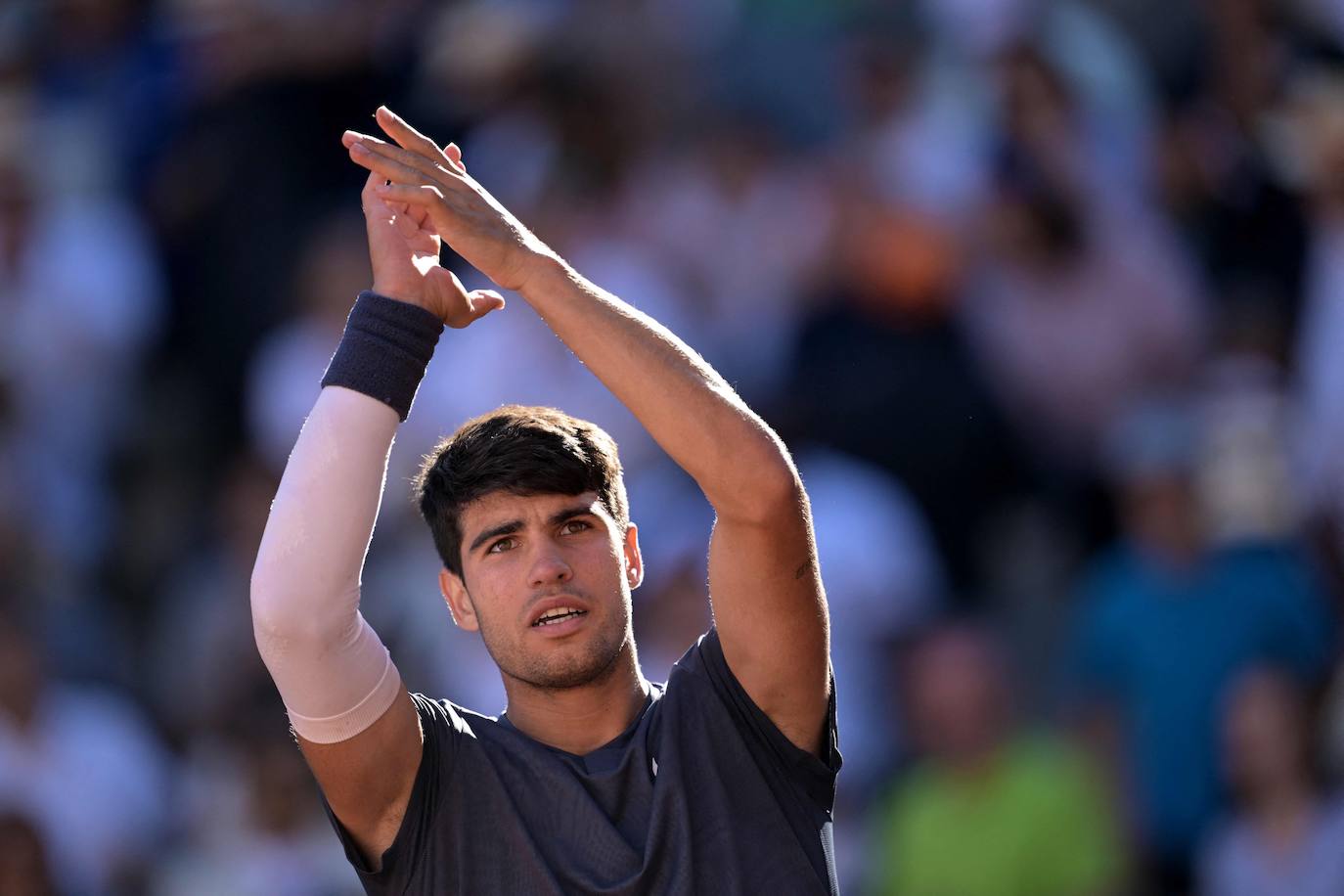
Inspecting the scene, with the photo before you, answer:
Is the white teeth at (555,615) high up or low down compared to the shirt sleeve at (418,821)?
up

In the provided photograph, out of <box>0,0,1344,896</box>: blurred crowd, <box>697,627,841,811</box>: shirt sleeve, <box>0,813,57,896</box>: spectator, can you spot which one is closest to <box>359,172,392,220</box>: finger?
<box>697,627,841,811</box>: shirt sleeve

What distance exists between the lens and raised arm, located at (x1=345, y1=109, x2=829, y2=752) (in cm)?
295

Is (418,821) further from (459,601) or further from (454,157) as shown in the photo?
(454,157)

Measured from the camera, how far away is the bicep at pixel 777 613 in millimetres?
3016

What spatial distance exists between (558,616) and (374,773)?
374mm

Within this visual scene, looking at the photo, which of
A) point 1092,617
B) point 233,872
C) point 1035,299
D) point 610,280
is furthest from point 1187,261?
point 233,872

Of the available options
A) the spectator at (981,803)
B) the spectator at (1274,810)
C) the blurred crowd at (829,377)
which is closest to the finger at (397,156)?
the blurred crowd at (829,377)

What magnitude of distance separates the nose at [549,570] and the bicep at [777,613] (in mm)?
227

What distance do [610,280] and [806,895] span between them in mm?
4187

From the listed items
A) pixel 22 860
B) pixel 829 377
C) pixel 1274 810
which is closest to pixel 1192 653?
pixel 1274 810

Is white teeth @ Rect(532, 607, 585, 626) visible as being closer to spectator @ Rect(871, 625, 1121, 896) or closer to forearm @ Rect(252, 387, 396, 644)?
forearm @ Rect(252, 387, 396, 644)

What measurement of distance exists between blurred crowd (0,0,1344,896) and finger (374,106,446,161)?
9.62 feet

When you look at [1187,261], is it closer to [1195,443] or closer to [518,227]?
[1195,443]

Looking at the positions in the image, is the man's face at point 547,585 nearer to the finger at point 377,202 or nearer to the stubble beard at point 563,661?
the stubble beard at point 563,661
